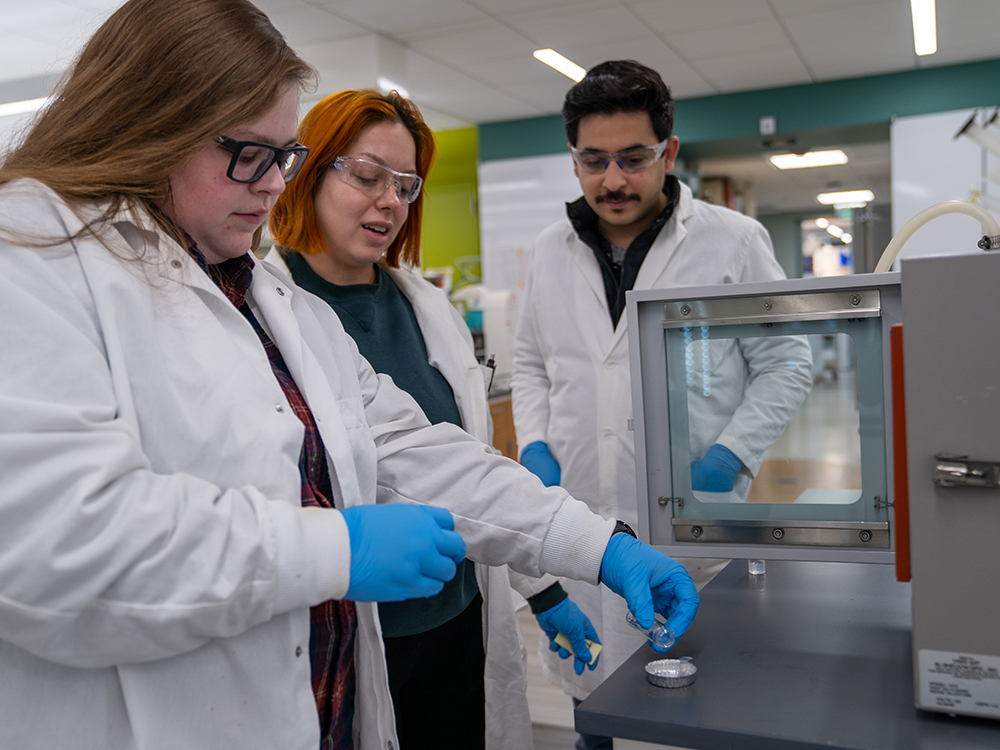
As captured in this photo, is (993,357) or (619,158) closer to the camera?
(993,357)

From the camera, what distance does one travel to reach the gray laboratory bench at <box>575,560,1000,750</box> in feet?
2.50

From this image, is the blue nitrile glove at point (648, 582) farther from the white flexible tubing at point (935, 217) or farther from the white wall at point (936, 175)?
the white wall at point (936, 175)

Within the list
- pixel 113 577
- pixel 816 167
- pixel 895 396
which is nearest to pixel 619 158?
pixel 895 396

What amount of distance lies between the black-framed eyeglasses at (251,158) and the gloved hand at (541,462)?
3.23 feet

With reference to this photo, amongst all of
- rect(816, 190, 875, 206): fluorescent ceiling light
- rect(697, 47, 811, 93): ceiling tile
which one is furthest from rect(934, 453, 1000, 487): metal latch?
rect(816, 190, 875, 206): fluorescent ceiling light

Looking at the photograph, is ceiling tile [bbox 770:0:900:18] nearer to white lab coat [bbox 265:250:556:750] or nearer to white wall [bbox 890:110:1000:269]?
white wall [bbox 890:110:1000:269]

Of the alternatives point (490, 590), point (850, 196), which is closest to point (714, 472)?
point (490, 590)

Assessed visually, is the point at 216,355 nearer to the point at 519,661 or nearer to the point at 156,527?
the point at 156,527

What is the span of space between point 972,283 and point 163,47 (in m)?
0.82

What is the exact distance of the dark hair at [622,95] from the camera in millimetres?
1668

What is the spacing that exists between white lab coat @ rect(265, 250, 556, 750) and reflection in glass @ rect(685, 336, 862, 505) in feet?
1.31

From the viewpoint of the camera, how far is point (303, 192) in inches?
57.1

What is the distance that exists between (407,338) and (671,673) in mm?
784

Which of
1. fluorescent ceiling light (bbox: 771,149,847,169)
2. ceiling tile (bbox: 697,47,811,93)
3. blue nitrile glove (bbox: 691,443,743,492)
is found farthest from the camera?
fluorescent ceiling light (bbox: 771,149,847,169)
